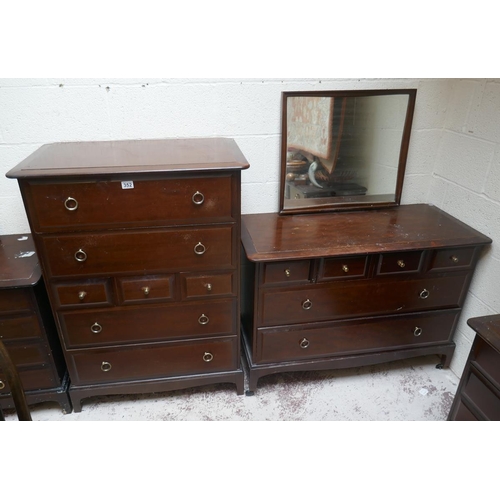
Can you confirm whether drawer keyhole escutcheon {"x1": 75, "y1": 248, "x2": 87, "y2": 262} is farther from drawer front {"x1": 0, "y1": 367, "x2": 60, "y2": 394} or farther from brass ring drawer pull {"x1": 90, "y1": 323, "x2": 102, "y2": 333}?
drawer front {"x1": 0, "y1": 367, "x2": 60, "y2": 394}

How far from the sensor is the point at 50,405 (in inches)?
81.9

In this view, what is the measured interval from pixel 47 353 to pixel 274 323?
1.13m

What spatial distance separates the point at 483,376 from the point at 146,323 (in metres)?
1.46

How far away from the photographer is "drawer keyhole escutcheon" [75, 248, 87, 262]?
64.6 inches

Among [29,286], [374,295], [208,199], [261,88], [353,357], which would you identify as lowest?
[353,357]

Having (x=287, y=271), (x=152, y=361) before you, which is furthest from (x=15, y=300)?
(x=287, y=271)

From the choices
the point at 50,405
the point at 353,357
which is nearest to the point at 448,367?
the point at 353,357

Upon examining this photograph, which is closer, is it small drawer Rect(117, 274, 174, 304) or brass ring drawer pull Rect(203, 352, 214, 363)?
small drawer Rect(117, 274, 174, 304)

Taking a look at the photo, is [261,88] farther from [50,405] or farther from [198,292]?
[50,405]

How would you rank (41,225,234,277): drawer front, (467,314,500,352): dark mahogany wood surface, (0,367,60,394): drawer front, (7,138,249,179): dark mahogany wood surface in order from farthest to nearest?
(0,367,60,394): drawer front → (41,225,234,277): drawer front → (7,138,249,179): dark mahogany wood surface → (467,314,500,352): dark mahogany wood surface

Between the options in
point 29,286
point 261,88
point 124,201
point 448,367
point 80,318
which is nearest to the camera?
point 124,201

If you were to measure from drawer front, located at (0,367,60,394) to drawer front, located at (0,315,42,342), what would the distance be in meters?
0.20

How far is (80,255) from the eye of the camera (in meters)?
1.65

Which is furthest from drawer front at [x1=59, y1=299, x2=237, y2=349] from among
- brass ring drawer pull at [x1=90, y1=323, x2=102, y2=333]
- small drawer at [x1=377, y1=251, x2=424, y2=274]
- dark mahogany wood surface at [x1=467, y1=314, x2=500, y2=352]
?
dark mahogany wood surface at [x1=467, y1=314, x2=500, y2=352]
